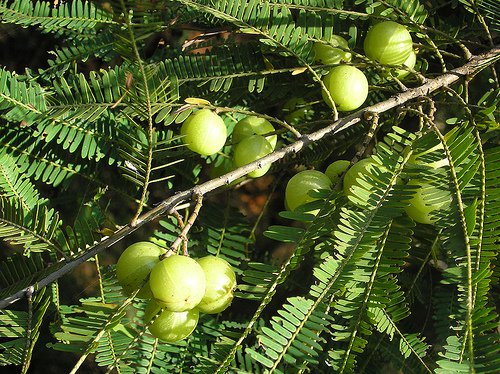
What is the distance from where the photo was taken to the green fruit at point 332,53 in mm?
709

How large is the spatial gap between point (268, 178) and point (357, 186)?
52cm

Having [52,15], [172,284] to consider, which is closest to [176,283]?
[172,284]

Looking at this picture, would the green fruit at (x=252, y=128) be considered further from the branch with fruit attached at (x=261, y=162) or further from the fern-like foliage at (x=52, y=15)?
the fern-like foliage at (x=52, y=15)

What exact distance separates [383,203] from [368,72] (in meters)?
0.30

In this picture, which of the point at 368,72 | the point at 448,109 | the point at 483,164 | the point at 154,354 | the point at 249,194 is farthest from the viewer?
the point at 249,194

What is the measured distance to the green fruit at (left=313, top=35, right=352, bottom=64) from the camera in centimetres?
71

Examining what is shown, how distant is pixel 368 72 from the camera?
2.52 feet

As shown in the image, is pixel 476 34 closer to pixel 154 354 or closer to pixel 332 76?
pixel 332 76

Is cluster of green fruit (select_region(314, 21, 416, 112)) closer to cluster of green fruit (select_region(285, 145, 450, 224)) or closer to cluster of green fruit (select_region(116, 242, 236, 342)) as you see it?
cluster of green fruit (select_region(285, 145, 450, 224))

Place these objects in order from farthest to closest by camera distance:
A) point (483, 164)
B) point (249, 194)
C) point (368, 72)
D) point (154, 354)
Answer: point (249, 194) → point (368, 72) → point (154, 354) → point (483, 164)

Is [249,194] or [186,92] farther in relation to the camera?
[249,194]

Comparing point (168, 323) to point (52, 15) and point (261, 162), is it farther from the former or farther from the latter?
point (52, 15)

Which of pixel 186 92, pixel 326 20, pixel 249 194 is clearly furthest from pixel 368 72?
pixel 249 194

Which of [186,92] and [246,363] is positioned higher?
[186,92]
